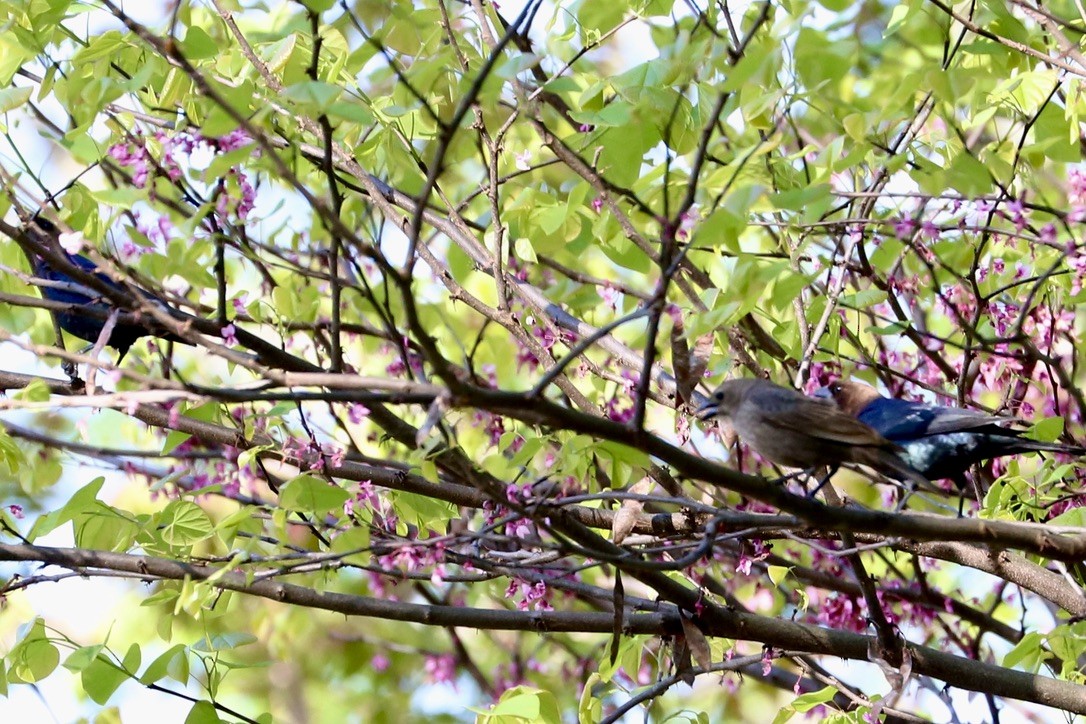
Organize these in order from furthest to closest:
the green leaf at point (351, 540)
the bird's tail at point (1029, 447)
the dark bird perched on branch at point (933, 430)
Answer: the dark bird perched on branch at point (933, 430) < the bird's tail at point (1029, 447) < the green leaf at point (351, 540)

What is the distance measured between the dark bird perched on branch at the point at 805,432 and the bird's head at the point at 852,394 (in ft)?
1.99

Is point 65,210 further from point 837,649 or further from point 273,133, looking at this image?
point 837,649

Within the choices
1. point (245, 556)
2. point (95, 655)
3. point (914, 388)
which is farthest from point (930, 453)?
point (95, 655)

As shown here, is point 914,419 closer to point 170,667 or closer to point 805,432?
point 805,432

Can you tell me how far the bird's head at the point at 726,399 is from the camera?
3.61m

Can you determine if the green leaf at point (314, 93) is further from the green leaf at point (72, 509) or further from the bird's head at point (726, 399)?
the bird's head at point (726, 399)

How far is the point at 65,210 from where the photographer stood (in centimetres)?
329

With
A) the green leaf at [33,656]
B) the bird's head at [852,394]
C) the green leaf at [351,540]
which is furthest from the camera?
the bird's head at [852,394]

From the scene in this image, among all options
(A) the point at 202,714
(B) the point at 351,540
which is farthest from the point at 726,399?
(A) the point at 202,714

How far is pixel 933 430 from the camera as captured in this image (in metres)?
4.08

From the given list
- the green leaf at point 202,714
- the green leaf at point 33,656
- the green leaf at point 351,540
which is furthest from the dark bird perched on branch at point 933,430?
the green leaf at point 33,656

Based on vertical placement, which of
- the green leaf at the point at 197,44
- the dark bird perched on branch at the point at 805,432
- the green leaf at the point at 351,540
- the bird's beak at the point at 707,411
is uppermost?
the green leaf at the point at 197,44

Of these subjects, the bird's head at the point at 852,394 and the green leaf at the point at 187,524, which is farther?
the bird's head at the point at 852,394

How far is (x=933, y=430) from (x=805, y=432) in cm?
82
